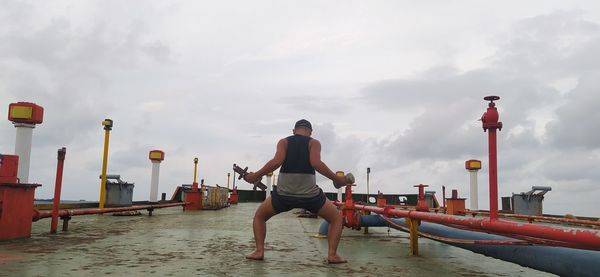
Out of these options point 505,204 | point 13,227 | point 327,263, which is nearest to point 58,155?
point 13,227

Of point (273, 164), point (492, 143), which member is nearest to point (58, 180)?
point (273, 164)

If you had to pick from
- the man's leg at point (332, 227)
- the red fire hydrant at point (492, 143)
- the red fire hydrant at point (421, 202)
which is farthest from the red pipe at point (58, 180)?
the red fire hydrant at point (492, 143)

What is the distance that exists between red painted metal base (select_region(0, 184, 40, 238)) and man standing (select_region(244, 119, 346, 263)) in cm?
351

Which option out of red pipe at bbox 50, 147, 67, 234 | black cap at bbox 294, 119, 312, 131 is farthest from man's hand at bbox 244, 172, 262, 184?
red pipe at bbox 50, 147, 67, 234

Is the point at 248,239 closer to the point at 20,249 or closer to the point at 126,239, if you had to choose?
the point at 126,239

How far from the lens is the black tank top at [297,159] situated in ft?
14.7

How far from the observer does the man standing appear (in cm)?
446

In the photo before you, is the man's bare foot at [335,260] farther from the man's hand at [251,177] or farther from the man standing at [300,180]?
the man's hand at [251,177]

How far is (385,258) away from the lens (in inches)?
192

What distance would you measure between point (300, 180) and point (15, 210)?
4.14m

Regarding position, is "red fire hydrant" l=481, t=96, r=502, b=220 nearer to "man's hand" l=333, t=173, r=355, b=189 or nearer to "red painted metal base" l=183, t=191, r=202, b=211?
"man's hand" l=333, t=173, r=355, b=189

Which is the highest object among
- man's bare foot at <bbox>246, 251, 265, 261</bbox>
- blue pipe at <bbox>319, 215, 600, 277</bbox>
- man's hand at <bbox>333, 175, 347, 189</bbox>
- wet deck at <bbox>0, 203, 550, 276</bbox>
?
man's hand at <bbox>333, 175, 347, 189</bbox>

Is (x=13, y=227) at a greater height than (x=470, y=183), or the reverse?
(x=470, y=183)

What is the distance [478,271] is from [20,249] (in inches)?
193
